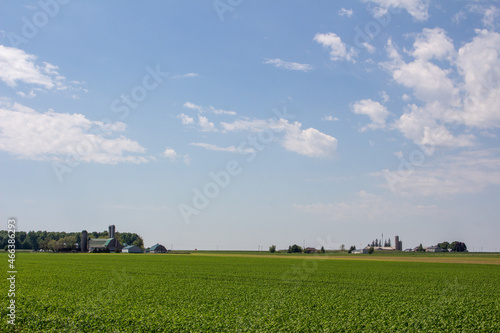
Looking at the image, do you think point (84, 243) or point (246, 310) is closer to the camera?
point (246, 310)

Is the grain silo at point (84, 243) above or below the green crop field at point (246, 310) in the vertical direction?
below

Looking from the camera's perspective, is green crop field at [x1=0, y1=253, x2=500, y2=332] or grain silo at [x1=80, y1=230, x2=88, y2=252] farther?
grain silo at [x1=80, y1=230, x2=88, y2=252]

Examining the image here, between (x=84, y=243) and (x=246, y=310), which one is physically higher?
(x=246, y=310)

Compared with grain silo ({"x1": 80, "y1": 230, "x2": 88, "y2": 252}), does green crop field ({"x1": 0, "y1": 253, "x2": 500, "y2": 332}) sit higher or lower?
higher

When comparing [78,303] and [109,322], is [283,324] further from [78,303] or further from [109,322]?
[78,303]

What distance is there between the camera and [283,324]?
19422 mm

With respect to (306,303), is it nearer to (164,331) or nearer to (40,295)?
(164,331)

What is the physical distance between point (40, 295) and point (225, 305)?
41.6 ft

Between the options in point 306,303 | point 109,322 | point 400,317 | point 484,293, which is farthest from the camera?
point 484,293

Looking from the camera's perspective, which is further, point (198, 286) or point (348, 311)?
point (198, 286)

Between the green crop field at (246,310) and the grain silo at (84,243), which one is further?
the grain silo at (84,243)

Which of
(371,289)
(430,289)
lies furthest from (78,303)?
(430,289)

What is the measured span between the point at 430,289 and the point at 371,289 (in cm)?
520

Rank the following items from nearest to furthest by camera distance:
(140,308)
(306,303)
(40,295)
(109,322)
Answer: (109,322) → (140,308) → (306,303) → (40,295)
